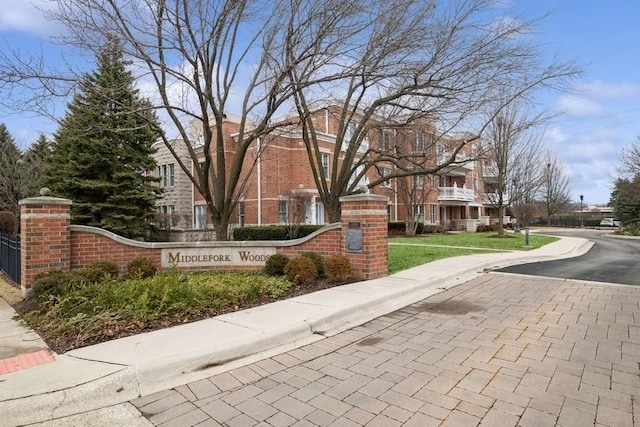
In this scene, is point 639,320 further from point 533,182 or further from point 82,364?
point 533,182

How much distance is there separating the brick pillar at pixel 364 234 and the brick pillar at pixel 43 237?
576 centimetres

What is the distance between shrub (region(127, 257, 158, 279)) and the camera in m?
8.34

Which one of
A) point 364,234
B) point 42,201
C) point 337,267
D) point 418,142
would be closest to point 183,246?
point 42,201

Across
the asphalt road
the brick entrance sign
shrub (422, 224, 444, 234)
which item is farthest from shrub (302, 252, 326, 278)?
shrub (422, 224, 444, 234)

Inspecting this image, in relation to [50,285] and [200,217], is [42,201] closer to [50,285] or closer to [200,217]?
[50,285]

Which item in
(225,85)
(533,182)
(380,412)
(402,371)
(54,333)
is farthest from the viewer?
(533,182)

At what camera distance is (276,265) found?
889 centimetres

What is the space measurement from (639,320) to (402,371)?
4.31 metres

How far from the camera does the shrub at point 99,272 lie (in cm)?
724

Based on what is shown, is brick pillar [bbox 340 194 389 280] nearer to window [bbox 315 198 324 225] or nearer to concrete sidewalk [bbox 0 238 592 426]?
concrete sidewalk [bbox 0 238 592 426]

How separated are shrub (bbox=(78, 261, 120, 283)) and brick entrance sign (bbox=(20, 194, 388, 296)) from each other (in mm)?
784

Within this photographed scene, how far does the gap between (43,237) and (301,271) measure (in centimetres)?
497

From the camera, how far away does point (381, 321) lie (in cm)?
610

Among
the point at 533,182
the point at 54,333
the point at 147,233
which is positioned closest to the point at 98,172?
the point at 147,233
